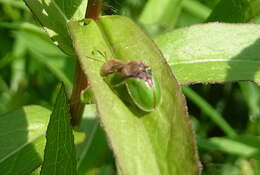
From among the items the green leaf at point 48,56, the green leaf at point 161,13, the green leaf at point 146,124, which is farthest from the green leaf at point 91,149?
the green leaf at point 146,124

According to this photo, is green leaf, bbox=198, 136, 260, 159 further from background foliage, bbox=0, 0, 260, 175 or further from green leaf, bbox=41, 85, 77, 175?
green leaf, bbox=41, 85, 77, 175

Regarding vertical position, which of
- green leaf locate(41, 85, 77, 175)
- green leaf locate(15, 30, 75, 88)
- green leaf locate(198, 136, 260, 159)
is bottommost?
green leaf locate(198, 136, 260, 159)

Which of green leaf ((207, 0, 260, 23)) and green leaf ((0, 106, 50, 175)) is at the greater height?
green leaf ((207, 0, 260, 23))

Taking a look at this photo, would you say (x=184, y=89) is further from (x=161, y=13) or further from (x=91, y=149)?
(x=91, y=149)

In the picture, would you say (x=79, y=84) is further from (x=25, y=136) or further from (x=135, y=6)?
(x=135, y=6)

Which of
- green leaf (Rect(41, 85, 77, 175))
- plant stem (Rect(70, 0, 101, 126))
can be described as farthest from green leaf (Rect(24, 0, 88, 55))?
green leaf (Rect(41, 85, 77, 175))

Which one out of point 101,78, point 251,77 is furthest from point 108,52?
point 251,77

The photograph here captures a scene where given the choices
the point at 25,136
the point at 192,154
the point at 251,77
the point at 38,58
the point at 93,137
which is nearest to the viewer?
the point at 192,154

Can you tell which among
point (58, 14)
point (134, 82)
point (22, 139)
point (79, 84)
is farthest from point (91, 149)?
point (134, 82)
